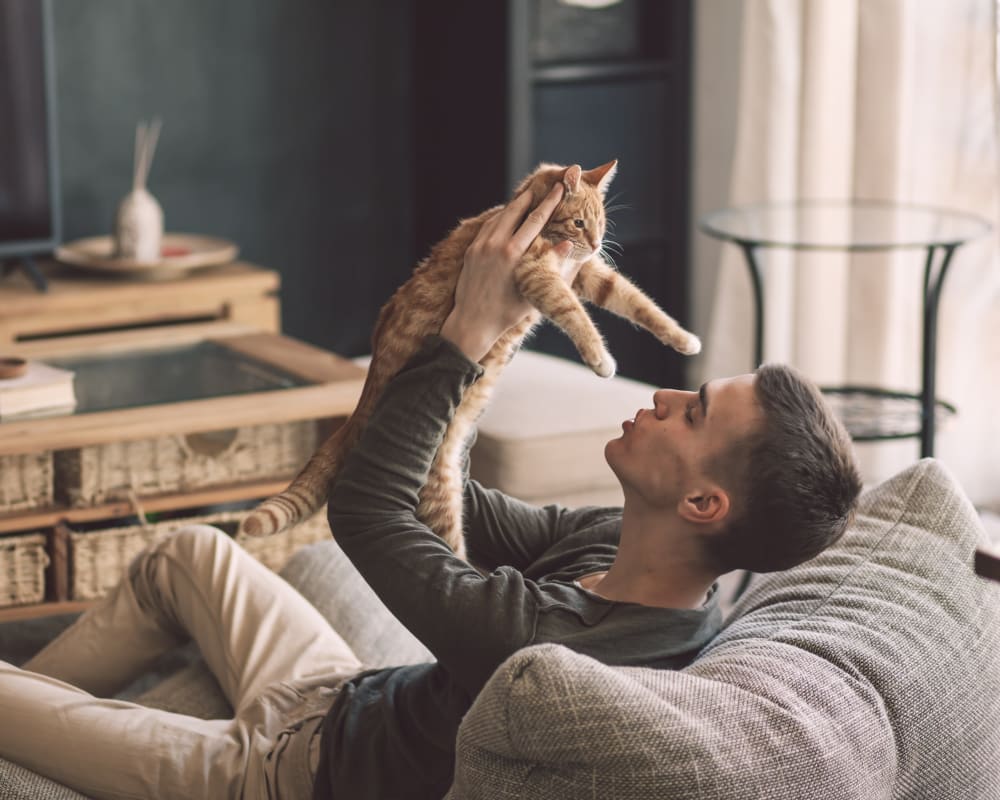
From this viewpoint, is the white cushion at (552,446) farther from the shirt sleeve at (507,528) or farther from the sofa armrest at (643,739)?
the sofa armrest at (643,739)

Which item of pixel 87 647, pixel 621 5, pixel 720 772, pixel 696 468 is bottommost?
pixel 87 647

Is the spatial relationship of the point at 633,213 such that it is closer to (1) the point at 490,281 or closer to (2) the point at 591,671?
(1) the point at 490,281

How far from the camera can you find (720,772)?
3.44 feet

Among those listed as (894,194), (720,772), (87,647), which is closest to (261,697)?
(87,647)

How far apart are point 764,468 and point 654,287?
303 cm

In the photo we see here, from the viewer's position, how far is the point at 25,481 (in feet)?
7.43

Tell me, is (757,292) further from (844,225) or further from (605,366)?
(605,366)

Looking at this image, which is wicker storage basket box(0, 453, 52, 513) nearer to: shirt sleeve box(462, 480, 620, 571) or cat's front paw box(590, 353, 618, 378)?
shirt sleeve box(462, 480, 620, 571)

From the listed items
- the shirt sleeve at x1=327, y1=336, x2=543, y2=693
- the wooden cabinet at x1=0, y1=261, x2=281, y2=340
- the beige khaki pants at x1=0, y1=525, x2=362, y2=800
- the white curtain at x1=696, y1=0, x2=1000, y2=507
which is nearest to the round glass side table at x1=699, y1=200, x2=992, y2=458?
the white curtain at x1=696, y1=0, x2=1000, y2=507

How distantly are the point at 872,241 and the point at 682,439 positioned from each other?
7.11 ft

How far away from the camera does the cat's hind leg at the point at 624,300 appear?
151 cm

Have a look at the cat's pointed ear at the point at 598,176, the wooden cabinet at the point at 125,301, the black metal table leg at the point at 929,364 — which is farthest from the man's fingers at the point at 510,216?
the wooden cabinet at the point at 125,301

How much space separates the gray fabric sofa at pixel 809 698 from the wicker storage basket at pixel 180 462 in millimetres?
952

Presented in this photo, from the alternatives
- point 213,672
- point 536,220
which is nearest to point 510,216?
point 536,220
